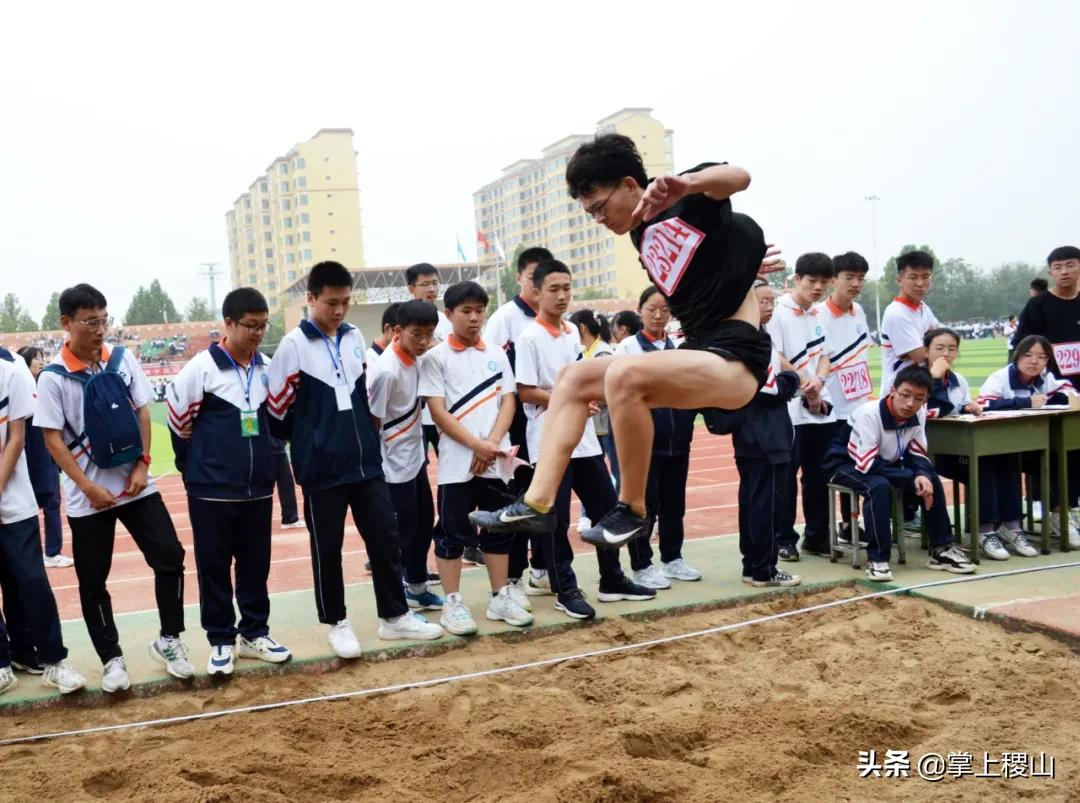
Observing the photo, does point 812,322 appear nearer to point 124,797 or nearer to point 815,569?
point 815,569

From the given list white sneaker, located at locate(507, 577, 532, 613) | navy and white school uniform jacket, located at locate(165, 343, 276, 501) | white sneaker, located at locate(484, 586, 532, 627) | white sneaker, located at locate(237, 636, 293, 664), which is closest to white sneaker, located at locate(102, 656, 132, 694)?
white sneaker, located at locate(237, 636, 293, 664)

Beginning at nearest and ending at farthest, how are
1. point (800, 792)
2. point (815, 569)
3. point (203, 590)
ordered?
point (800, 792) → point (203, 590) → point (815, 569)

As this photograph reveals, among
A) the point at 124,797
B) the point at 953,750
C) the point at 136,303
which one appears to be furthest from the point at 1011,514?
the point at 136,303

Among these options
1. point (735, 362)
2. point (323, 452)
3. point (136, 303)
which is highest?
point (136, 303)

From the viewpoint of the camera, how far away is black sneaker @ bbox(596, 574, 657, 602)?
A: 5.54 metres

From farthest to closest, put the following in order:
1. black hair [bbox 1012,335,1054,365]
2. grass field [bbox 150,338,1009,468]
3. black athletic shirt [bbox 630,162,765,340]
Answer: grass field [bbox 150,338,1009,468] → black hair [bbox 1012,335,1054,365] → black athletic shirt [bbox 630,162,765,340]

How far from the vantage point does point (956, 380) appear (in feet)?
21.0

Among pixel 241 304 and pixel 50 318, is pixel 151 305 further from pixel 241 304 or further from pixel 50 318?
pixel 241 304

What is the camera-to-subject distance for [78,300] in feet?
14.2

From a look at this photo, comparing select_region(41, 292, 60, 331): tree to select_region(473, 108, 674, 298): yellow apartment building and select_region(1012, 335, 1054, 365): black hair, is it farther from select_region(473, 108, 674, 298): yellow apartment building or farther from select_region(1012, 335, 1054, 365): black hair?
select_region(1012, 335, 1054, 365): black hair

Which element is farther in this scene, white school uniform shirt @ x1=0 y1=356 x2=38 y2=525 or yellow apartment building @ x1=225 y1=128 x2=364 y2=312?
yellow apartment building @ x1=225 y1=128 x2=364 y2=312

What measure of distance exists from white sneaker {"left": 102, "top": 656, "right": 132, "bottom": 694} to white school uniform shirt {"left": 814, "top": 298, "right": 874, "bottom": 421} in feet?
14.4

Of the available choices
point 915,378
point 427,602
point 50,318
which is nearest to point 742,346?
point 915,378

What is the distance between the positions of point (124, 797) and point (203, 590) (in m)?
1.25
